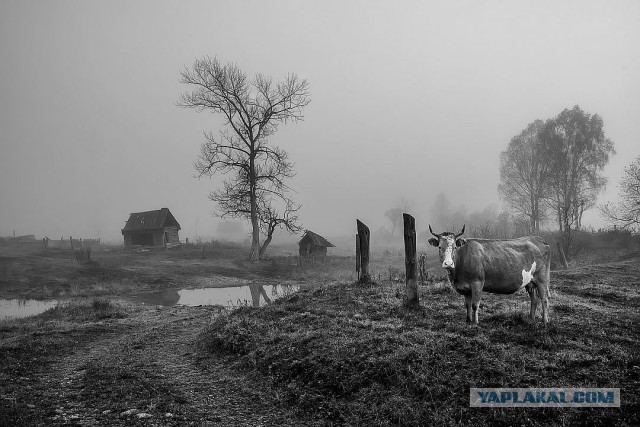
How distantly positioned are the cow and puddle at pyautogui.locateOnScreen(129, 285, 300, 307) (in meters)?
12.3

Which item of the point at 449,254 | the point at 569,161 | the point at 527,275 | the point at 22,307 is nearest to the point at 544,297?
the point at 527,275

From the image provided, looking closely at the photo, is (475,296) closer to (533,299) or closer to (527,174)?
(533,299)

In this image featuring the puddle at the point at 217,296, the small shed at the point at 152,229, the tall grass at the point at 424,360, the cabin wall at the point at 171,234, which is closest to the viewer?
the tall grass at the point at 424,360

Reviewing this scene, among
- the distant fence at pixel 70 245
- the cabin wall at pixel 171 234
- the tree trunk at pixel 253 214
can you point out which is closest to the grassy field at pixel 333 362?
the tree trunk at pixel 253 214

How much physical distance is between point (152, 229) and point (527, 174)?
166 ft

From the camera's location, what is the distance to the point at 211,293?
25469mm

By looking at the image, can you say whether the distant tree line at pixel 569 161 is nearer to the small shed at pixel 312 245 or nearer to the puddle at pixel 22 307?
the small shed at pixel 312 245

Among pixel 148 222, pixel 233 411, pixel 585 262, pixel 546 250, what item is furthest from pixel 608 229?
pixel 148 222

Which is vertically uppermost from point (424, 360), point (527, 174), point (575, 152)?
point (575, 152)

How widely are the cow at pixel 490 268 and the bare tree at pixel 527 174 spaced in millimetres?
33910

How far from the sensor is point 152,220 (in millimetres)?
56938

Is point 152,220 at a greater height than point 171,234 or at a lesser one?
greater

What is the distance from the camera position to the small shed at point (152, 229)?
183 ft

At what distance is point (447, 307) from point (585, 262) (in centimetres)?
2329
